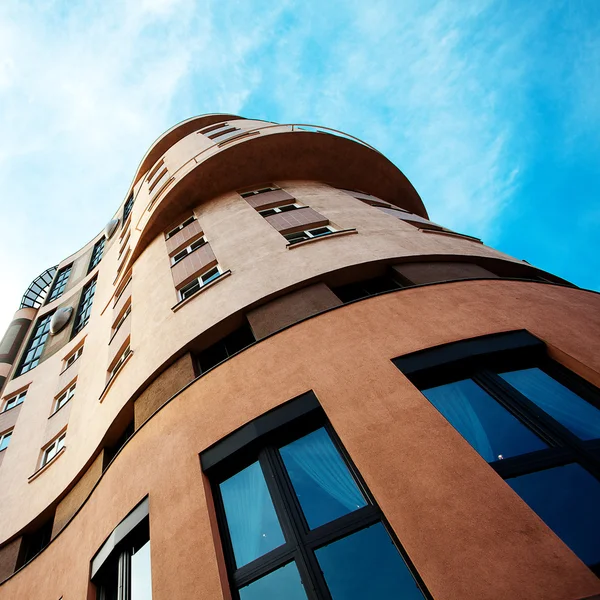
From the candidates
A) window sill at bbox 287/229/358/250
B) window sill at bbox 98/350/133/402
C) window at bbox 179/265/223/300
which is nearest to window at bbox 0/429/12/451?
window sill at bbox 98/350/133/402

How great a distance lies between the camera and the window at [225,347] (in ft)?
25.4

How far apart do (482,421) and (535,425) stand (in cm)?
59

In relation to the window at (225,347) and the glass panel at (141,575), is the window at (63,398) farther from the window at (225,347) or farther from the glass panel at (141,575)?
the glass panel at (141,575)

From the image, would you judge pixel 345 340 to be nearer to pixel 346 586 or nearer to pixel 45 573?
pixel 346 586

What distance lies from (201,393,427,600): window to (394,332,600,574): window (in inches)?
→ 59.6

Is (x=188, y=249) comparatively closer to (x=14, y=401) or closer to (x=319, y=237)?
(x=319, y=237)

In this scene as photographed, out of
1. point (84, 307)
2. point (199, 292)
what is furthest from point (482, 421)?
point (84, 307)

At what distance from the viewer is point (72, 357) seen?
630 inches

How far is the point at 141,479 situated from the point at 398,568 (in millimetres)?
4100

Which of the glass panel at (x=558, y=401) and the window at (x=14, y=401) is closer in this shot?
the glass panel at (x=558, y=401)

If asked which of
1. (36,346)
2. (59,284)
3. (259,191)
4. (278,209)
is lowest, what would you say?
(278,209)

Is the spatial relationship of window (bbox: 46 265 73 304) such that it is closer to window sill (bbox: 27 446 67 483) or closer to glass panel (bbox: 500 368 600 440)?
window sill (bbox: 27 446 67 483)

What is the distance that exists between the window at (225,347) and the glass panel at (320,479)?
9.92ft

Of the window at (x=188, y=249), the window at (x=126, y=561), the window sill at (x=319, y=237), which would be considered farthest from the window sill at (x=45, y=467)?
the window sill at (x=319, y=237)
